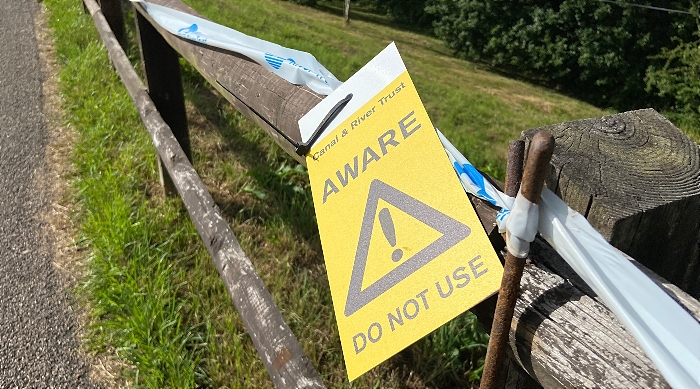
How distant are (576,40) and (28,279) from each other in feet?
61.7

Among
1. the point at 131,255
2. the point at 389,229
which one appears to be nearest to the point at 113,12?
the point at 131,255

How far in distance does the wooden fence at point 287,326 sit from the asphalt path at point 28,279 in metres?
0.93

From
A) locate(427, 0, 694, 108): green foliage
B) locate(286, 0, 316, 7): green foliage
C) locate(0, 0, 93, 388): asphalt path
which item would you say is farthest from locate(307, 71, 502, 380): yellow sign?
locate(286, 0, 316, 7): green foliage

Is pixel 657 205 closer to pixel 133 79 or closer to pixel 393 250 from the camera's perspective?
pixel 393 250

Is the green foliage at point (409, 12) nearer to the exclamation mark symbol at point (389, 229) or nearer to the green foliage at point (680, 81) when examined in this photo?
the green foliage at point (680, 81)

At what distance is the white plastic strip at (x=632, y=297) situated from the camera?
0.70 metres

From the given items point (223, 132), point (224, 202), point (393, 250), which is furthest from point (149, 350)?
point (223, 132)

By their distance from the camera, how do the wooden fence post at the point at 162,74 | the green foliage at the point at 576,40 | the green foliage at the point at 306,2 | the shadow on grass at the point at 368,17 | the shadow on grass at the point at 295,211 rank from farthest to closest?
the shadow on grass at the point at 368,17 < the green foliage at the point at 306,2 < the green foliage at the point at 576,40 < the wooden fence post at the point at 162,74 < the shadow on grass at the point at 295,211

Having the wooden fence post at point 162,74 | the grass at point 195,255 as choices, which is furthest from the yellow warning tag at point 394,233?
the wooden fence post at point 162,74

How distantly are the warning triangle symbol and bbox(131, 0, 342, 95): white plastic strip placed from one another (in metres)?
0.66

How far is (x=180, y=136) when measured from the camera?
3680mm

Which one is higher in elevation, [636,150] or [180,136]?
[636,150]

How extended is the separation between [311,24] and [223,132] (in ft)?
43.4

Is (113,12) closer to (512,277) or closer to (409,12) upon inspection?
(512,277)
